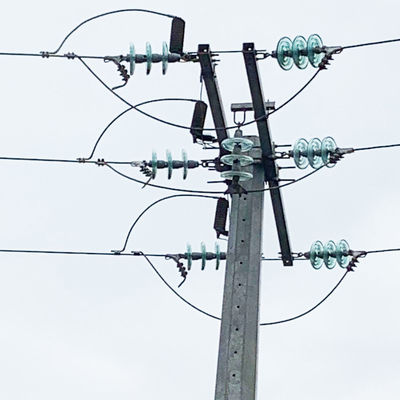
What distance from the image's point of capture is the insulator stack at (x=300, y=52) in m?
11.8

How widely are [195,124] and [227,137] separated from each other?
1.14 feet

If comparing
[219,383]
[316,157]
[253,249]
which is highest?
[316,157]

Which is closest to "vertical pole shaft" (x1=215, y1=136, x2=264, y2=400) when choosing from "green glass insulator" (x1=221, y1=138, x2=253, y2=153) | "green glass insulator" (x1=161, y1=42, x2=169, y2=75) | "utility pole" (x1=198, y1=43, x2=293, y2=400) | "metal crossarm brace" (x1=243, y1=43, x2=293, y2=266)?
"utility pole" (x1=198, y1=43, x2=293, y2=400)

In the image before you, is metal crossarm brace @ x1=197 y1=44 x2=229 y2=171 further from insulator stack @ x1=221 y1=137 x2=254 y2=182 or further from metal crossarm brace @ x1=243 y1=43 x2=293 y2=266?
metal crossarm brace @ x1=243 y1=43 x2=293 y2=266

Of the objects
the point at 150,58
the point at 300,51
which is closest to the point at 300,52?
the point at 300,51

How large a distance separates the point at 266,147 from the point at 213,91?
2.39ft

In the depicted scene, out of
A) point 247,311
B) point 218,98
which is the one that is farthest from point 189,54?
point 247,311

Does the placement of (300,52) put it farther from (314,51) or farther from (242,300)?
(242,300)

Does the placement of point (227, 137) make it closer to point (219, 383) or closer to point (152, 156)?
point (152, 156)

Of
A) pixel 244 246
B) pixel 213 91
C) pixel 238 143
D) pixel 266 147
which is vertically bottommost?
pixel 244 246

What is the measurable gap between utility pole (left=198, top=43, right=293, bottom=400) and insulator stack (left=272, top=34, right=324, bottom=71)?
0.28 m

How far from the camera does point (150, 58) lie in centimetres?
1228

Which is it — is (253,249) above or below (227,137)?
→ below

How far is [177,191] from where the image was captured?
1332 cm
